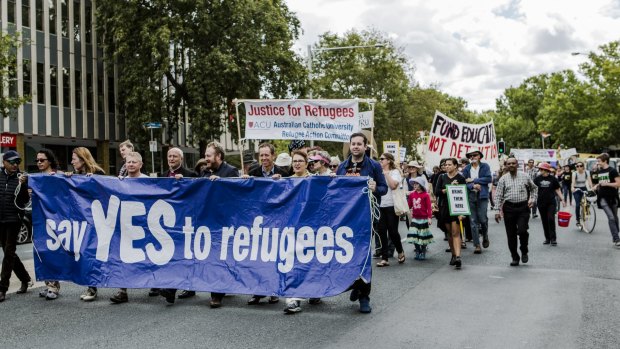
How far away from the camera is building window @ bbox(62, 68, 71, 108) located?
3662 centimetres

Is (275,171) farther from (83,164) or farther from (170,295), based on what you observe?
(83,164)

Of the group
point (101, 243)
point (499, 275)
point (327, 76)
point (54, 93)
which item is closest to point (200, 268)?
point (101, 243)

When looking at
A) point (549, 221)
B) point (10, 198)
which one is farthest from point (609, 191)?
point (10, 198)

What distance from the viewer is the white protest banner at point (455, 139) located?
1692cm

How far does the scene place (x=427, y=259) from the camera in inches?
472

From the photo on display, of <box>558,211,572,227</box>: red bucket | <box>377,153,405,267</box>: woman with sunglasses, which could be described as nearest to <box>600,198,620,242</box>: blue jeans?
<box>558,211,572,227</box>: red bucket

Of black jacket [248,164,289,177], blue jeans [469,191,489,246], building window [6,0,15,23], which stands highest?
building window [6,0,15,23]

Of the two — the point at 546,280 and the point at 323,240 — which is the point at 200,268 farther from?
the point at 546,280

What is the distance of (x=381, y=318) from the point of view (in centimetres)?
715

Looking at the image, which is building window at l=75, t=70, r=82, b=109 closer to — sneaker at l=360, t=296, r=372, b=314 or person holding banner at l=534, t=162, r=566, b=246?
person holding banner at l=534, t=162, r=566, b=246

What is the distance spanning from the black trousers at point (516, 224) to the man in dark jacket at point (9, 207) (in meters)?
7.25

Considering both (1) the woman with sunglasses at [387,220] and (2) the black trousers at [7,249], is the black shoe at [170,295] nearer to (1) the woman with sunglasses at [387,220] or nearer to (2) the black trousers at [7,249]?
(2) the black trousers at [7,249]

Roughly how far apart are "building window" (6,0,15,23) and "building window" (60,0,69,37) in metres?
3.60

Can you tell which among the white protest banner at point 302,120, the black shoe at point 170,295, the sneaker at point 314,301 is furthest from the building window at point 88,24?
the sneaker at point 314,301
